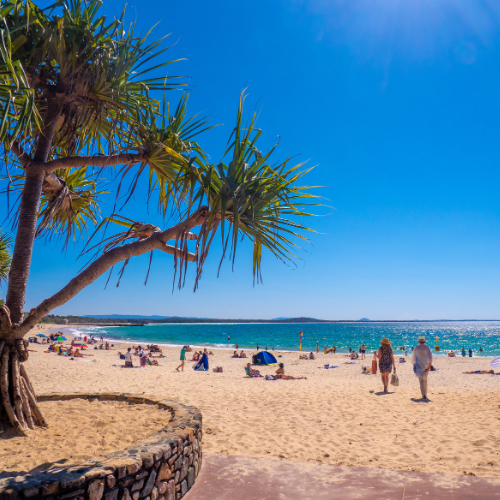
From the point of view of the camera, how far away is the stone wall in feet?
8.64

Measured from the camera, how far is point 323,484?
390 cm

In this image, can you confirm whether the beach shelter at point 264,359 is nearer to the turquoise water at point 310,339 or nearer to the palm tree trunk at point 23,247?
the palm tree trunk at point 23,247

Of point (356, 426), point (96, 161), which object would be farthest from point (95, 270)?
point (356, 426)

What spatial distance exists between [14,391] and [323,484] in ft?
11.9

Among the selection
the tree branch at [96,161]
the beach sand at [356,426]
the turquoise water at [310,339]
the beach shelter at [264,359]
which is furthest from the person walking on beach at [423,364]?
the turquoise water at [310,339]

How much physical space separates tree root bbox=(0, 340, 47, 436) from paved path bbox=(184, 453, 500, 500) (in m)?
2.16

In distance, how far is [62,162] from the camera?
4.30m

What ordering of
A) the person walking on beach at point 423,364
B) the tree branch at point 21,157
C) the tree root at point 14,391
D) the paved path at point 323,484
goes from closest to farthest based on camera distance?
1. the paved path at point 323,484
2. the tree root at point 14,391
3. the tree branch at point 21,157
4. the person walking on beach at point 423,364

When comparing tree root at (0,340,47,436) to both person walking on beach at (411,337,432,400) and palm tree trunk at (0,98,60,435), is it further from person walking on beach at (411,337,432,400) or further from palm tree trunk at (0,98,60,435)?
person walking on beach at (411,337,432,400)

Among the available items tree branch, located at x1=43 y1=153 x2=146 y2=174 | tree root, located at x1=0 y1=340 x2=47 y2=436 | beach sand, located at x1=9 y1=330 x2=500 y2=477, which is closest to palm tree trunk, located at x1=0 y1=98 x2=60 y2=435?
tree root, located at x1=0 y1=340 x2=47 y2=436

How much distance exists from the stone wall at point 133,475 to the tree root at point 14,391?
136 cm

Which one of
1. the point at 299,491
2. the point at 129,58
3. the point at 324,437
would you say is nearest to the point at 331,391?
the point at 324,437

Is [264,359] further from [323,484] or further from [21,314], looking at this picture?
[21,314]

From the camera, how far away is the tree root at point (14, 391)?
4.01 m
